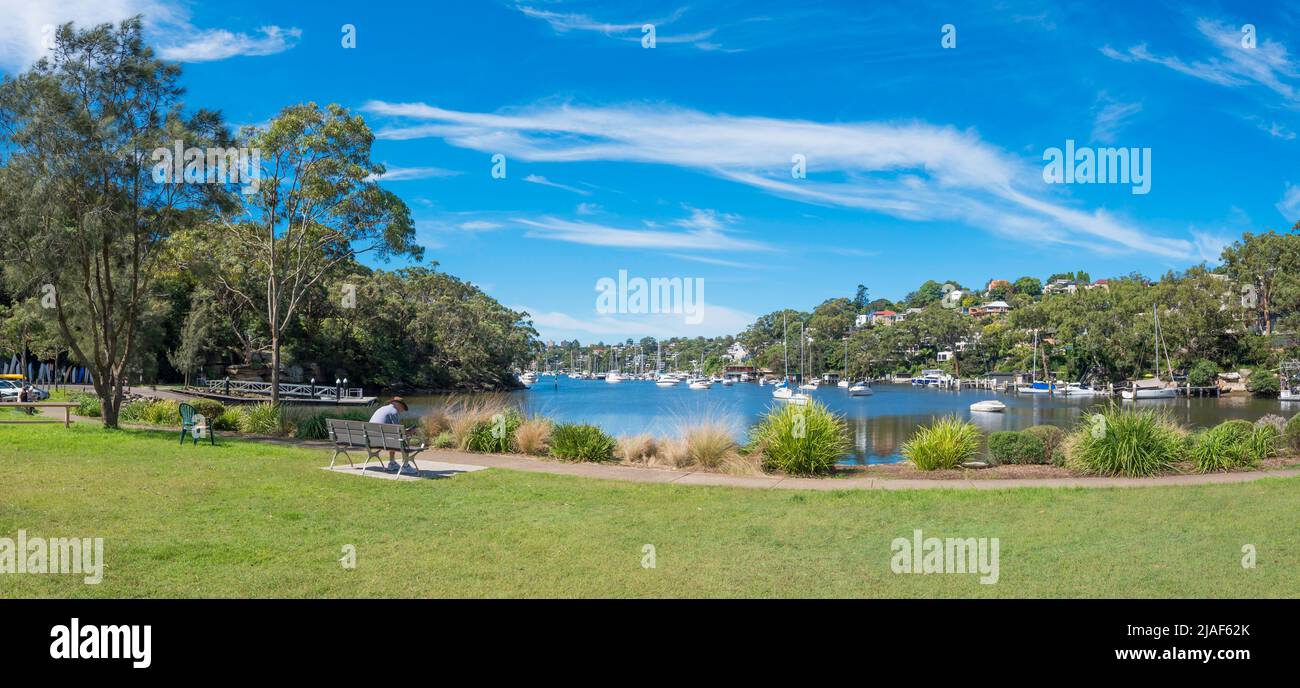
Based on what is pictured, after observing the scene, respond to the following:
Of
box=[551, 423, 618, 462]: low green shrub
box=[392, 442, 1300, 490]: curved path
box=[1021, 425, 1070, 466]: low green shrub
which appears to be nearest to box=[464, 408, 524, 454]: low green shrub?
box=[551, 423, 618, 462]: low green shrub

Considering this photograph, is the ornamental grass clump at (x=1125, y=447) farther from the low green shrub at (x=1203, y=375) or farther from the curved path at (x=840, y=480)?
the low green shrub at (x=1203, y=375)

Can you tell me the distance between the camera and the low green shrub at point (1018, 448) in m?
14.8

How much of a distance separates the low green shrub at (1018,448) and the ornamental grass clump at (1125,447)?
838 mm

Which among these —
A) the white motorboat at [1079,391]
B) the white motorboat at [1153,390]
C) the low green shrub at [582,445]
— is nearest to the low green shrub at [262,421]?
the low green shrub at [582,445]

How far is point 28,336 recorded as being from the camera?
45.3m

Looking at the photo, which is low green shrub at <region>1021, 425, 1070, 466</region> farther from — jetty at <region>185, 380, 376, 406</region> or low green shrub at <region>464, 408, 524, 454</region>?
jetty at <region>185, 380, 376, 406</region>

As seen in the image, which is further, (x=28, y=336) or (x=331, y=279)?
(x=331, y=279)

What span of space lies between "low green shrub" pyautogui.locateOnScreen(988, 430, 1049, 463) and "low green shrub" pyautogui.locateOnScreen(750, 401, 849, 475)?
3.16 meters

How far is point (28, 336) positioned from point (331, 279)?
24911mm

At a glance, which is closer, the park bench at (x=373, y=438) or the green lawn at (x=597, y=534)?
the green lawn at (x=597, y=534)

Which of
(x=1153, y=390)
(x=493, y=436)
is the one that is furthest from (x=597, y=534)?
(x=1153, y=390)

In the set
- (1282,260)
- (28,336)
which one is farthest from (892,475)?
(1282,260)

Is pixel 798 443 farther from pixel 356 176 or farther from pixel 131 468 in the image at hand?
pixel 356 176

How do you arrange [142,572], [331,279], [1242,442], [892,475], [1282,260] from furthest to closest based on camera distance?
[1282,260], [331,279], [1242,442], [892,475], [142,572]
